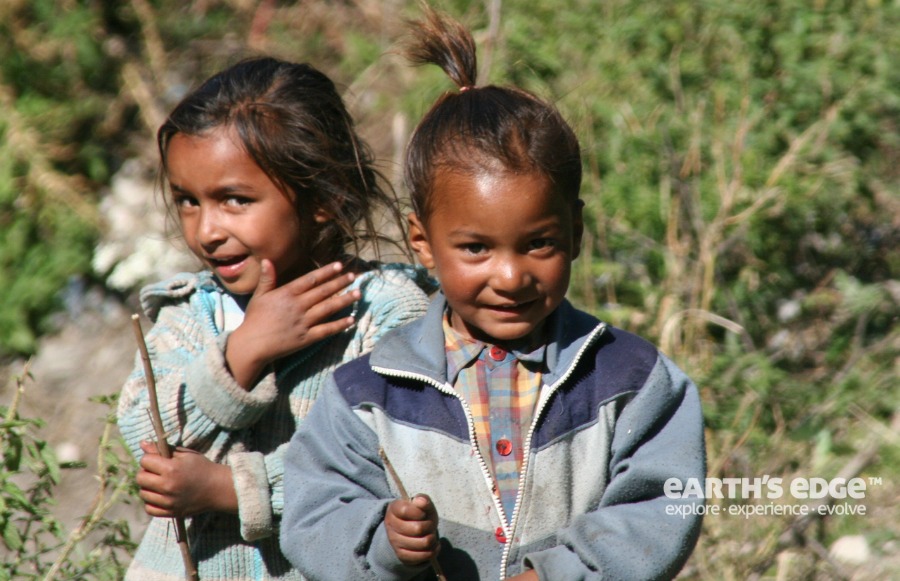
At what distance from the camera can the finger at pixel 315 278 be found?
2441 mm

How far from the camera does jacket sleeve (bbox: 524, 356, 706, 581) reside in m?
2.03

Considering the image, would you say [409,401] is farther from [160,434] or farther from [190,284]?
[190,284]

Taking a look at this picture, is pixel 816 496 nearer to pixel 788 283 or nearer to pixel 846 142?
pixel 788 283

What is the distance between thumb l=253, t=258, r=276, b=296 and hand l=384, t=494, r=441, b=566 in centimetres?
69

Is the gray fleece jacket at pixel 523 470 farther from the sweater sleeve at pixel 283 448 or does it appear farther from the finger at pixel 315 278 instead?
the finger at pixel 315 278

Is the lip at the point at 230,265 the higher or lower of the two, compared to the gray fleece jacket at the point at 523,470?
higher

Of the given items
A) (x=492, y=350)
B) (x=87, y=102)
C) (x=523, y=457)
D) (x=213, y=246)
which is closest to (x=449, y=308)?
(x=492, y=350)

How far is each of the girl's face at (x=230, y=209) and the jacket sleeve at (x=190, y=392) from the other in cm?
14

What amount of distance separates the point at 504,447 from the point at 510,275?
1.03 feet

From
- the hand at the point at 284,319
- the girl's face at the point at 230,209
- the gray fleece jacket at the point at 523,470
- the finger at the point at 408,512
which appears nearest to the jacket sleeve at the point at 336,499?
the gray fleece jacket at the point at 523,470

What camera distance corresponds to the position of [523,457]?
6.93 ft

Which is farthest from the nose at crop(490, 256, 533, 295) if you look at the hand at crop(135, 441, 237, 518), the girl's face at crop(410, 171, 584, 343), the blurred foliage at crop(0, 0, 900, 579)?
the blurred foliage at crop(0, 0, 900, 579)

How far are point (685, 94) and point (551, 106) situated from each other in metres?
2.21

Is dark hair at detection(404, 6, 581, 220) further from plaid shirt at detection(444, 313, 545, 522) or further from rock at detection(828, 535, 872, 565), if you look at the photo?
rock at detection(828, 535, 872, 565)
